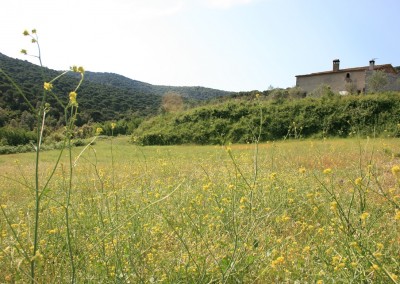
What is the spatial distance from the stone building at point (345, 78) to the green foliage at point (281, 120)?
51.2ft

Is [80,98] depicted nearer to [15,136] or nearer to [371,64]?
[15,136]

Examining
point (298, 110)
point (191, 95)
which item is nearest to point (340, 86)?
point (298, 110)

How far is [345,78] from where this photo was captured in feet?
121

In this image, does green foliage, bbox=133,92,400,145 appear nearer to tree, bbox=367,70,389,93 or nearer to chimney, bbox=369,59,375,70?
tree, bbox=367,70,389,93

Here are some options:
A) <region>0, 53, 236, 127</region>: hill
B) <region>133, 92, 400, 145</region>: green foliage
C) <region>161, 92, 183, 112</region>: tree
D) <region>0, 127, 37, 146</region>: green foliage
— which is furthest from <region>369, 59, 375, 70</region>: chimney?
<region>0, 127, 37, 146</region>: green foliage

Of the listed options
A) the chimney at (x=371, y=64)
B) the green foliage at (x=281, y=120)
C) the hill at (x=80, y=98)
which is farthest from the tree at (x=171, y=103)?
the chimney at (x=371, y=64)

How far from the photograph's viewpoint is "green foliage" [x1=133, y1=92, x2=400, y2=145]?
17.3 m

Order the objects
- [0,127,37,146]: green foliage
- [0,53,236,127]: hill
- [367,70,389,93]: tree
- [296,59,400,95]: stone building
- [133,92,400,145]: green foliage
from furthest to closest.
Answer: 1. [0,53,236,127]: hill
2. [296,59,400,95]: stone building
3. [367,70,389,93]: tree
4. [0,127,37,146]: green foliage
5. [133,92,400,145]: green foliage

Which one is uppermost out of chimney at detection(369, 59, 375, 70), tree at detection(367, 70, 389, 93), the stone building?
chimney at detection(369, 59, 375, 70)

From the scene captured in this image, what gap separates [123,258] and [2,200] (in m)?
4.02

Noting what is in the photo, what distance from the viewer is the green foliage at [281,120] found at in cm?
1728

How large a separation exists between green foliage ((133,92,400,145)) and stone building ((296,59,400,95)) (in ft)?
51.2

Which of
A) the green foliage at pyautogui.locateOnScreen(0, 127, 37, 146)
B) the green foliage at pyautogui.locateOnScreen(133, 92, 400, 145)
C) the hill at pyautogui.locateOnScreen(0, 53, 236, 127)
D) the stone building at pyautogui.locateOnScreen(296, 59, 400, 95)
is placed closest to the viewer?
the green foliage at pyautogui.locateOnScreen(133, 92, 400, 145)

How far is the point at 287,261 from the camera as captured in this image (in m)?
2.15
